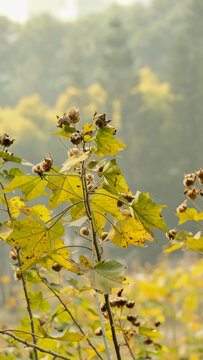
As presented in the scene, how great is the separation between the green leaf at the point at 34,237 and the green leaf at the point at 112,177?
0.22 ft

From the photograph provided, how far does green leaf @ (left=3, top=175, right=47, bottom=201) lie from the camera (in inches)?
21.2

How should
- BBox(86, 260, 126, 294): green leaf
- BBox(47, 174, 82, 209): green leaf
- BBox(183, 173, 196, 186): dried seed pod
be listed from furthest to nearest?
BBox(183, 173, 196, 186): dried seed pod, BBox(47, 174, 82, 209): green leaf, BBox(86, 260, 126, 294): green leaf

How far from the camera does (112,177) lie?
0.50 m

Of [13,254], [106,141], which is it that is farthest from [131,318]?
[106,141]

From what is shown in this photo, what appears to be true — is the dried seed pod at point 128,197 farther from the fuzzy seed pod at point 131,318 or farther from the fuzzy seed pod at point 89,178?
the fuzzy seed pod at point 131,318

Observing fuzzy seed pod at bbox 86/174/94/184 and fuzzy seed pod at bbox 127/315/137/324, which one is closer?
fuzzy seed pod at bbox 86/174/94/184

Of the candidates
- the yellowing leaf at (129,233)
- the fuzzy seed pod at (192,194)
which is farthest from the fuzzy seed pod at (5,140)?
the fuzzy seed pod at (192,194)

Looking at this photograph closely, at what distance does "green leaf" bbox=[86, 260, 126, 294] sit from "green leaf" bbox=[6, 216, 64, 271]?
0.22 ft

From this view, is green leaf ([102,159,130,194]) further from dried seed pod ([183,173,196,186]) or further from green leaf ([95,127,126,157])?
dried seed pod ([183,173,196,186])

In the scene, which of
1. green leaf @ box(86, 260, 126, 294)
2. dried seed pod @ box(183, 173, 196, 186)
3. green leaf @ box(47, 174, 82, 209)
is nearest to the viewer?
green leaf @ box(86, 260, 126, 294)

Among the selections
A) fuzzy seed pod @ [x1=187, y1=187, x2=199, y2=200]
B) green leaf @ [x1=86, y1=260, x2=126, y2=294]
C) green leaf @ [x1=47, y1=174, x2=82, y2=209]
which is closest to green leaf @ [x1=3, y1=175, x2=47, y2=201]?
green leaf @ [x1=47, y1=174, x2=82, y2=209]

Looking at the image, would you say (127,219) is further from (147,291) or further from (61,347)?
(147,291)

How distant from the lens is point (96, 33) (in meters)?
33.7

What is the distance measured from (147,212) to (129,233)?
1.3 inches
